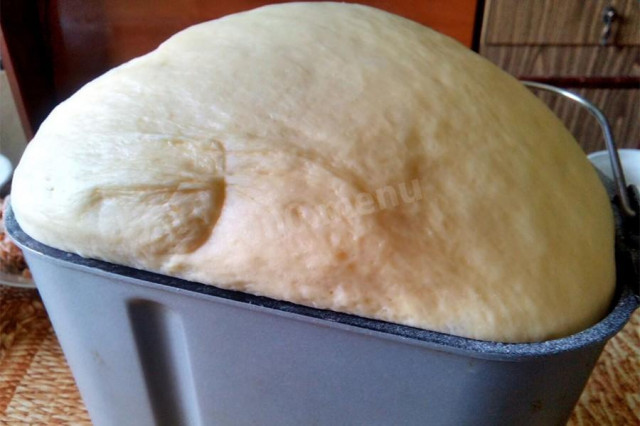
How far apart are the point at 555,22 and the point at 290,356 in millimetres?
837

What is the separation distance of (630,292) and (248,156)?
273 millimetres

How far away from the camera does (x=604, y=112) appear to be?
1059mm

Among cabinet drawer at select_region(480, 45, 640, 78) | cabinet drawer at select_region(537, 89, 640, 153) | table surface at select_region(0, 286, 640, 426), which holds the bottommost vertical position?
table surface at select_region(0, 286, 640, 426)

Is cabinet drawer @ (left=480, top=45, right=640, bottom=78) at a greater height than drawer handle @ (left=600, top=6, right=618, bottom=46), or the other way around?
drawer handle @ (left=600, top=6, right=618, bottom=46)

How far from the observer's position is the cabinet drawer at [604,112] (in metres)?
1.05

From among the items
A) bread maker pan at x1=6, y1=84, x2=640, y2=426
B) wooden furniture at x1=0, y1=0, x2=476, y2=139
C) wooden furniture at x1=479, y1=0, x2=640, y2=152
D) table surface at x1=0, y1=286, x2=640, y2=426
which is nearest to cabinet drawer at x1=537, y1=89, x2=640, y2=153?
wooden furniture at x1=479, y1=0, x2=640, y2=152

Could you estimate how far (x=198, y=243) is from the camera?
1.17ft

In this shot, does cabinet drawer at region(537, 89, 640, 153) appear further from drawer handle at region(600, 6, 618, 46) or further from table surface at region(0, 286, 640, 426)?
table surface at region(0, 286, 640, 426)

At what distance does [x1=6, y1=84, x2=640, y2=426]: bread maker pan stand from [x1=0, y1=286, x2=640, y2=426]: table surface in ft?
0.65

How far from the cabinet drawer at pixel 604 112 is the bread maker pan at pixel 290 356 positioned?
0.68m

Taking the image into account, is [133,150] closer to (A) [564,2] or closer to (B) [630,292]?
(B) [630,292]

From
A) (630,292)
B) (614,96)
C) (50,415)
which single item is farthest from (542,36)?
(50,415)

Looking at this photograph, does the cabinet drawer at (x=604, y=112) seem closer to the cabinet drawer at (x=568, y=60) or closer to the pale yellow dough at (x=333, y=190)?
the cabinet drawer at (x=568, y=60)

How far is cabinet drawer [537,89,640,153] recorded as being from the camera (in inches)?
41.3
